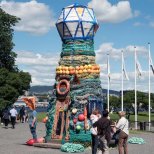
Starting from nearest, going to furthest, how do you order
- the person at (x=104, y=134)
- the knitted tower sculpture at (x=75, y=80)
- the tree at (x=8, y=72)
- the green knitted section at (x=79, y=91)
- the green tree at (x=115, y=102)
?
the person at (x=104, y=134) → the green knitted section at (x=79, y=91) → the knitted tower sculpture at (x=75, y=80) → the tree at (x=8, y=72) → the green tree at (x=115, y=102)

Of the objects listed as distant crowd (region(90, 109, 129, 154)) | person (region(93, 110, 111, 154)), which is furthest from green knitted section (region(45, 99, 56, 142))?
person (region(93, 110, 111, 154))

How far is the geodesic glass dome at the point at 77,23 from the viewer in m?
18.7

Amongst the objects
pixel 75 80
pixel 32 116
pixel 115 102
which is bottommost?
pixel 32 116

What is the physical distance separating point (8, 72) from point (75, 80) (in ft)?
65.3

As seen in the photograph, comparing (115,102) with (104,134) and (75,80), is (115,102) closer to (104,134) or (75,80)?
(75,80)

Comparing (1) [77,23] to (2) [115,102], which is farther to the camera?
(2) [115,102]

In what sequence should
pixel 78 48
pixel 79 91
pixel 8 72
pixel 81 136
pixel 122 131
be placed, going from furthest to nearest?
pixel 8 72 → pixel 78 48 → pixel 79 91 → pixel 81 136 → pixel 122 131

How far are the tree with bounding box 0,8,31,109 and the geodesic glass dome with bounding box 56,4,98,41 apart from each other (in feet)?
59.7

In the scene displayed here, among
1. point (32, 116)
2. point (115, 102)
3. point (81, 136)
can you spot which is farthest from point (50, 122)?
point (115, 102)

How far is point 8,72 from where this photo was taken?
123 feet

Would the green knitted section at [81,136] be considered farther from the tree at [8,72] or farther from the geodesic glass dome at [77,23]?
the tree at [8,72]

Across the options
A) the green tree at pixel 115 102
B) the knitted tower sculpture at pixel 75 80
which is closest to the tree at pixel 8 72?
the knitted tower sculpture at pixel 75 80

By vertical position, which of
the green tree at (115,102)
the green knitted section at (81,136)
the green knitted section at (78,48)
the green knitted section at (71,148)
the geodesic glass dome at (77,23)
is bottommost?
the green knitted section at (71,148)

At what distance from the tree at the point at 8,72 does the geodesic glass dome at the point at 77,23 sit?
18.2 metres
